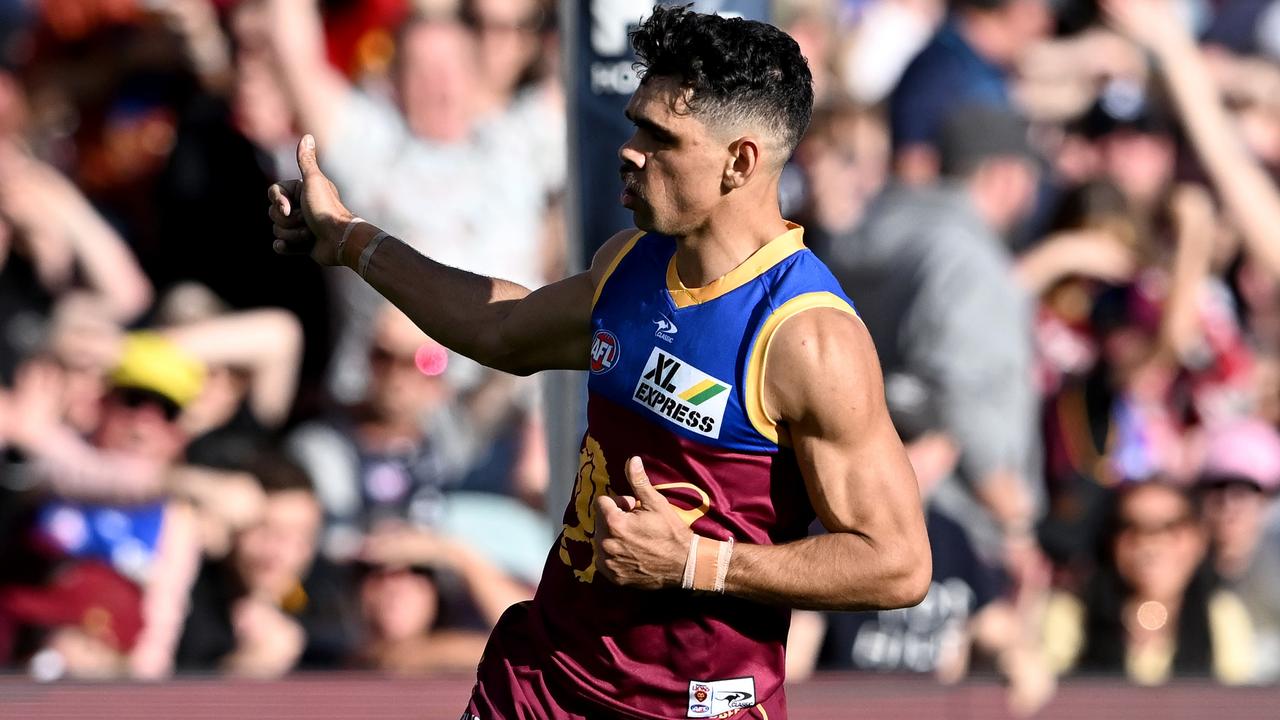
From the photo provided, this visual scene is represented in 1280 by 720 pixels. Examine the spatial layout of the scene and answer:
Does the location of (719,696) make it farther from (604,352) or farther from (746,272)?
(746,272)

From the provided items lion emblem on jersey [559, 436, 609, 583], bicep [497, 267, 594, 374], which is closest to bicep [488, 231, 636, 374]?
bicep [497, 267, 594, 374]

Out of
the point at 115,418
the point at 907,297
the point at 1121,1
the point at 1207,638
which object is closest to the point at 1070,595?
the point at 1207,638

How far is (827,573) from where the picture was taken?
2928 mm

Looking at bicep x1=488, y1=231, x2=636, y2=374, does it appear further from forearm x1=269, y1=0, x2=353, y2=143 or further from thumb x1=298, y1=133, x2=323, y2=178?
forearm x1=269, y1=0, x2=353, y2=143

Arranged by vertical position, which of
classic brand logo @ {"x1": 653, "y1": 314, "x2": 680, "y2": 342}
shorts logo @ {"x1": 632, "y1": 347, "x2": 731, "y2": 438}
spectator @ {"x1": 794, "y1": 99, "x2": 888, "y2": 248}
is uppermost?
spectator @ {"x1": 794, "y1": 99, "x2": 888, "y2": 248}

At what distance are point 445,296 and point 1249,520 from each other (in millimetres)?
5413

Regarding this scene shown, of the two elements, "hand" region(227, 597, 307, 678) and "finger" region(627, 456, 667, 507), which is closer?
"finger" region(627, 456, 667, 507)

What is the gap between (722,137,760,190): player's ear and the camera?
120 inches

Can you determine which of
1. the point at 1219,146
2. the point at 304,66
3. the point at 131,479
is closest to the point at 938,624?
the point at 1219,146

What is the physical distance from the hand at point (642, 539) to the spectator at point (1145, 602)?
4961 millimetres

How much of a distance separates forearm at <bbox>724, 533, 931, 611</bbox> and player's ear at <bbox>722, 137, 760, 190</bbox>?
676 millimetres

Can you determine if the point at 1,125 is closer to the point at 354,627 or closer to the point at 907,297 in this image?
the point at 354,627

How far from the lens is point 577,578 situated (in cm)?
324

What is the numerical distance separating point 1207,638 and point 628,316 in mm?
5394
